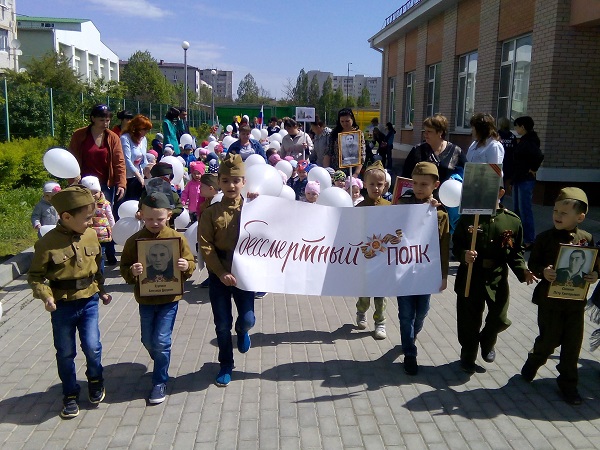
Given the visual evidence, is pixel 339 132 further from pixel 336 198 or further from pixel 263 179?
pixel 263 179

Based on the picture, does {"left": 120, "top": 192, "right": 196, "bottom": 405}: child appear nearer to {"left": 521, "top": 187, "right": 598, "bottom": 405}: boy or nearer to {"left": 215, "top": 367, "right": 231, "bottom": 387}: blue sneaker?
{"left": 215, "top": 367, "right": 231, "bottom": 387}: blue sneaker

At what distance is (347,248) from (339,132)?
3881mm

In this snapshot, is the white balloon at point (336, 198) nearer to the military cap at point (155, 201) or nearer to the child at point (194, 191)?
the child at point (194, 191)

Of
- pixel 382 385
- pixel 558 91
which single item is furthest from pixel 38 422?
pixel 558 91

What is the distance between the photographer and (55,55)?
42.2 meters

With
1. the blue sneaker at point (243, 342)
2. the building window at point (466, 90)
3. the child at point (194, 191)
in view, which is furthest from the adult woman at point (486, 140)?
the building window at point (466, 90)

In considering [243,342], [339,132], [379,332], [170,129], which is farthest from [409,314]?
[170,129]

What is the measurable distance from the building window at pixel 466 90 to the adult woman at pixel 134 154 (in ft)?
38.3

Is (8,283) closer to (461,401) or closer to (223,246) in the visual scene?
(223,246)

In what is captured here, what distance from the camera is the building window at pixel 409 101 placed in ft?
84.3

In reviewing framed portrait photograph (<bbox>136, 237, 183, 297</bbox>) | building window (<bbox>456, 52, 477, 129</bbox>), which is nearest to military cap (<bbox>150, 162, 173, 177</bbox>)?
framed portrait photograph (<bbox>136, 237, 183, 297</bbox>)

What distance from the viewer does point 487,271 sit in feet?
14.0

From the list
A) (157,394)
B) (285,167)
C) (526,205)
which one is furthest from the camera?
(285,167)

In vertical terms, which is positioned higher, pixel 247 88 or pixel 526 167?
pixel 247 88
